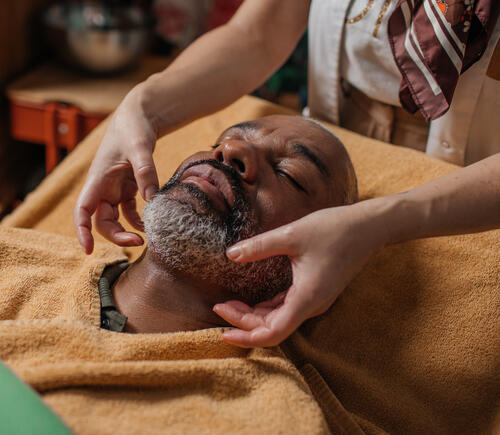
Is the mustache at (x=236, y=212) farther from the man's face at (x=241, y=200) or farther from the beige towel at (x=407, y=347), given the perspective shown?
the beige towel at (x=407, y=347)

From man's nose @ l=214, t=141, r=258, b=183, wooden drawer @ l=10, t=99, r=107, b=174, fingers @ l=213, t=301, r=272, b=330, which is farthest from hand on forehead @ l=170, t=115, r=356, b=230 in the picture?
wooden drawer @ l=10, t=99, r=107, b=174

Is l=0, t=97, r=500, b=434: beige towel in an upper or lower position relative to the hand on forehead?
lower

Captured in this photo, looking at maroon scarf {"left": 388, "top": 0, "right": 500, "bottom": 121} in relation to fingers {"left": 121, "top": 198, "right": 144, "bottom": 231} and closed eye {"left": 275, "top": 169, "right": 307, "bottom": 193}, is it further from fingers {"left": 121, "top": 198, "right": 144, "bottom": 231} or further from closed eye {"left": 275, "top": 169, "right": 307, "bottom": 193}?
fingers {"left": 121, "top": 198, "right": 144, "bottom": 231}

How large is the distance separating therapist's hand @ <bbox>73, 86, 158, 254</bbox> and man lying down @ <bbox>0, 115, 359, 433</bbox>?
6 centimetres

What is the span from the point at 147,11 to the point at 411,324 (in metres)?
2.25

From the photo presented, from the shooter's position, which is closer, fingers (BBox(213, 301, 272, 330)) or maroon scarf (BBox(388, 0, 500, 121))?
fingers (BBox(213, 301, 272, 330))

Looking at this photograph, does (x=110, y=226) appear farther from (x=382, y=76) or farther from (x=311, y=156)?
(x=382, y=76)

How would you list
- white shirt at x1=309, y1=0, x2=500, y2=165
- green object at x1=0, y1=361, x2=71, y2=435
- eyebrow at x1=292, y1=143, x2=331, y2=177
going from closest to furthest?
green object at x1=0, y1=361, x2=71, y2=435 → eyebrow at x1=292, y1=143, x2=331, y2=177 → white shirt at x1=309, y1=0, x2=500, y2=165

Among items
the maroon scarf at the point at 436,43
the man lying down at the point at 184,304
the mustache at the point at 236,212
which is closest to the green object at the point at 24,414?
the man lying down at the point at 184,304

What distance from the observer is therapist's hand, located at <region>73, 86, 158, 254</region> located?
39.5 inches

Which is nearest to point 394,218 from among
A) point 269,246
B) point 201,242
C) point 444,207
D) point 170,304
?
point 444,207

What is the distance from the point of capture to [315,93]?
1.45 metres

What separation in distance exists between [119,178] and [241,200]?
0.30m

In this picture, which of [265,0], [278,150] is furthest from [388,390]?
[265,0]
